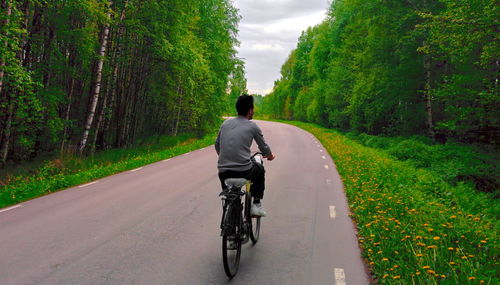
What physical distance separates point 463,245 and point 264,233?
3.10 meters

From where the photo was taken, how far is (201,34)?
83.7 feet

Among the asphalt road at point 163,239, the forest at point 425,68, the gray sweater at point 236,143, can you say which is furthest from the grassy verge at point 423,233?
the forest at point 425,68

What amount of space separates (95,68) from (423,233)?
49.1 feet

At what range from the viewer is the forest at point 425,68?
11.2 meters

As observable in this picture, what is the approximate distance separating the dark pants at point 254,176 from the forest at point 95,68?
732cm

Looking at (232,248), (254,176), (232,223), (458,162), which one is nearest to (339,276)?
(232,248)

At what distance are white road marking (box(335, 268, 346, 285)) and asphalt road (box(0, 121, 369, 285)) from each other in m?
0.01

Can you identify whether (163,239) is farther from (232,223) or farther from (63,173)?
(63,173)

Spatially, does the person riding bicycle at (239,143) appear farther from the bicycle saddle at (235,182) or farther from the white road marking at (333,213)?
the white road marking at (333,213)

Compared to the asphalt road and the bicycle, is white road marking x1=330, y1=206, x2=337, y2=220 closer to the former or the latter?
the asphalt road

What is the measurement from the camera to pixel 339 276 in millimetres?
4238

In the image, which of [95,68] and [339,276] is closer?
[339,276]

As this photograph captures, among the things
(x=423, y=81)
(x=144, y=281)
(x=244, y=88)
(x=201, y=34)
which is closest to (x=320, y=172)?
(x=144, y=281)

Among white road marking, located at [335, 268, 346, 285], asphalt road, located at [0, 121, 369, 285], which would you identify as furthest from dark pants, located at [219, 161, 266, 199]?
white road marking, located at [335, 268, 346, 285]
